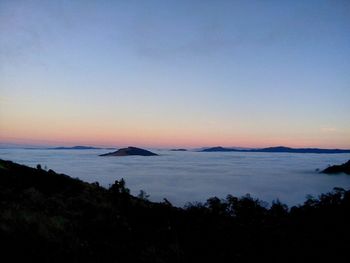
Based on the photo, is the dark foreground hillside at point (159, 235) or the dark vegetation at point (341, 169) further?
the dark vegetation at point (341, 169)

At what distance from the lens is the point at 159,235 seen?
8594mm

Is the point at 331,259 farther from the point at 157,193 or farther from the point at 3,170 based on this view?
the point at 157,193

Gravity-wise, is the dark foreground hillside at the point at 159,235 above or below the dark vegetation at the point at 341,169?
above

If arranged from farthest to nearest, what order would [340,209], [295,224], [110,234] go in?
[340,209] → [295,224] → [110,234]

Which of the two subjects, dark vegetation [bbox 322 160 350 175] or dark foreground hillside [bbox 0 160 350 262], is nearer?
dark foreground hillside [bbox 0 160 350 262]

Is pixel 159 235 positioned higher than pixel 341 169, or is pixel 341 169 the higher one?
pixel 159 235

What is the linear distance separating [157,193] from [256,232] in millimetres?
53359

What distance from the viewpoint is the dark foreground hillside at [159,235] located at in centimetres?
691

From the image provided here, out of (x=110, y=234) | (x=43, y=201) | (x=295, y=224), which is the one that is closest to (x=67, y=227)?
(x=110, y=234)

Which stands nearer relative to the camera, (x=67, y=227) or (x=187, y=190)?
(x=67, y=227)

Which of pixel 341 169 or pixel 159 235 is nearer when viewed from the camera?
pixel 159 235

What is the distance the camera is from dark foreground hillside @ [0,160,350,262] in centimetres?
691

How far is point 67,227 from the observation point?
28.9 feet

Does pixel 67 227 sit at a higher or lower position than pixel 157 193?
higher
